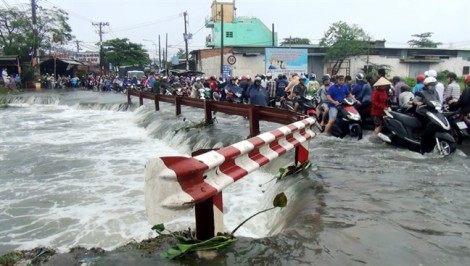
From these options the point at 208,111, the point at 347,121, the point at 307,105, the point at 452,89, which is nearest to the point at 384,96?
the point at 347,121

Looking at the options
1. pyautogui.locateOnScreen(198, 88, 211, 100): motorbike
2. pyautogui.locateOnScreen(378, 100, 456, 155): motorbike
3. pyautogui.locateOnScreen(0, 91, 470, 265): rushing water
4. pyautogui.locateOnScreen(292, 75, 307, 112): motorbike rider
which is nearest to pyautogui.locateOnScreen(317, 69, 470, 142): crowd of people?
pyautogui.locateOnScreen(378, 100, 456, 155): motorbike

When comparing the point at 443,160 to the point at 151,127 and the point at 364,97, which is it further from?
the point at 151,127

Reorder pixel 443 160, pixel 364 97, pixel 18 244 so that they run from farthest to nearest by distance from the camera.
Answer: pixel 364 97
pixel 443 160
pixel 18 244

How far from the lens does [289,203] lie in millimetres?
5184

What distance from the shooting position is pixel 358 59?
43.8 meters

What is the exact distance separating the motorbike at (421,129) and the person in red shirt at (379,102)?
0.23m

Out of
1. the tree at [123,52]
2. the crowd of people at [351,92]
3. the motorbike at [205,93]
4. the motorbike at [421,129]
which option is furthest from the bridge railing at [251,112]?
the tree at [123,52]

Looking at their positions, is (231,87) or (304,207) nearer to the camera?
(304,207)

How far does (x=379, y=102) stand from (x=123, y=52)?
2298 inches

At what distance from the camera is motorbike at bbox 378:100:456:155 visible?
7562mm

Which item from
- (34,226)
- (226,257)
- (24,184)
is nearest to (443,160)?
(226,257)

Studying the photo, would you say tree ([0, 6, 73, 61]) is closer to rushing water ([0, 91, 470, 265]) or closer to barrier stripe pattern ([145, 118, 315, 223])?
rushing water ([0, 91, 470, 265])

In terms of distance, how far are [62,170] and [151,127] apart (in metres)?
5.46

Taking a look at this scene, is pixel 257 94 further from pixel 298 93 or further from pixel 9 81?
pixel 9 81
